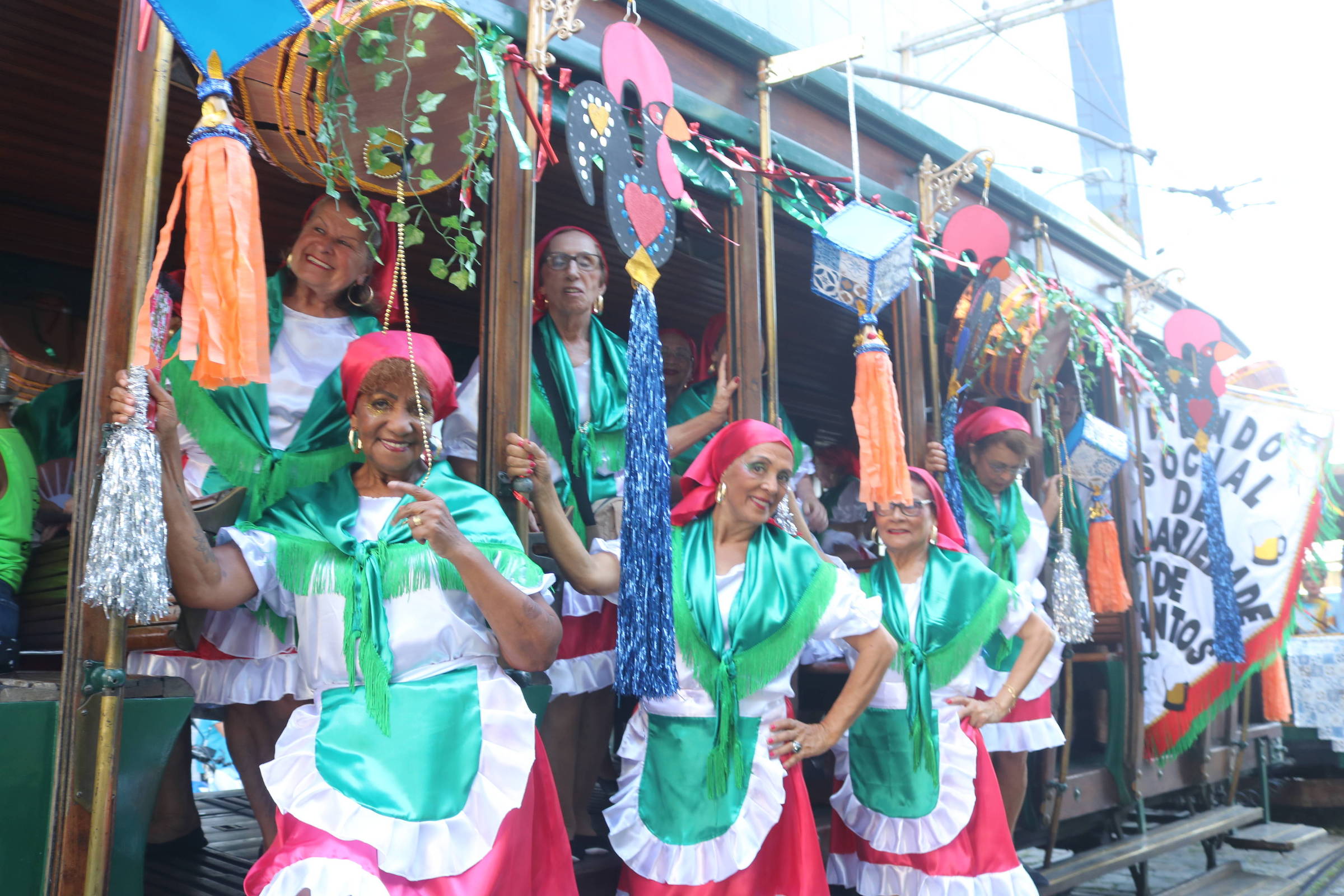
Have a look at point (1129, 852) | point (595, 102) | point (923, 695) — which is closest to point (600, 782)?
point (923, 695)

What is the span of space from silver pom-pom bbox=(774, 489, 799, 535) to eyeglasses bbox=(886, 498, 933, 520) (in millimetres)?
347

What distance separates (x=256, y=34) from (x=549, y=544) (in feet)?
4.77

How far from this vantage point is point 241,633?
2.62 meters

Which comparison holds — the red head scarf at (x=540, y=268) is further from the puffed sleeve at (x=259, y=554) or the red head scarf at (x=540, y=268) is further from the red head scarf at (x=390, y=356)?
the puffed sleeve at (x=259, y=554)

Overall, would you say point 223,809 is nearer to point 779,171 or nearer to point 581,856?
point 581,856

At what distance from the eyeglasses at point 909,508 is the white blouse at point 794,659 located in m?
0.53

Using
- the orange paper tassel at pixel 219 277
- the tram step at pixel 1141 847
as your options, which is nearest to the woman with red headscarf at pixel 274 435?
the orange paper tassel at pixel 219 277

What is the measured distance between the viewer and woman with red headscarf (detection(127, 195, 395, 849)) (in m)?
2.74

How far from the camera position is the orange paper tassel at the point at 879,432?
356cm

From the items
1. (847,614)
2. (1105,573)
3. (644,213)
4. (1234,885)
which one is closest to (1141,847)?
(1234,885)

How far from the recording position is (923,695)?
3514 mm

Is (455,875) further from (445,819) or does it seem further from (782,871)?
(782,871)

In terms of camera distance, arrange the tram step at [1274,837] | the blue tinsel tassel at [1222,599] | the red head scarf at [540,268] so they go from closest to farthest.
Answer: the red head scarf at [540,268] < the blue tinsel tassel at [1222,599] < the tram step at [1274,837]

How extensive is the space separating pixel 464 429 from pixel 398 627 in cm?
118
